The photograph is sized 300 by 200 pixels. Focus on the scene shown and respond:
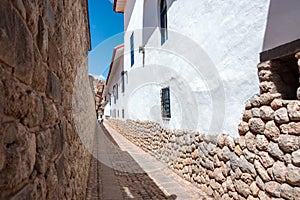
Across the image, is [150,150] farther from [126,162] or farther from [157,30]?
[157,30]

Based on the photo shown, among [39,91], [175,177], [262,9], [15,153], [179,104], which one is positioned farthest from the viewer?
[179,104]

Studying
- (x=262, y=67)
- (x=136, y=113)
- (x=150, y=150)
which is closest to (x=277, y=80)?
(x=262, y=67)

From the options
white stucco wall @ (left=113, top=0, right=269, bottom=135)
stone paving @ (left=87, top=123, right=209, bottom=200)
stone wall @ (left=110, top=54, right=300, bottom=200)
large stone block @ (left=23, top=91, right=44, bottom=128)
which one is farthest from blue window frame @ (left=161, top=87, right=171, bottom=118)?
large stone block @ (left=23, top=91, right=44, bottom=128)

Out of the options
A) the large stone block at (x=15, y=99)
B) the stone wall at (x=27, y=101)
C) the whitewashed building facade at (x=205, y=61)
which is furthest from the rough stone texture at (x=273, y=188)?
the large stone block at (x=15, y=99)

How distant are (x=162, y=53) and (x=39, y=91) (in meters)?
5.23

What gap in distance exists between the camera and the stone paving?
358 centimetres

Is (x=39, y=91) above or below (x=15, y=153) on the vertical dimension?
above

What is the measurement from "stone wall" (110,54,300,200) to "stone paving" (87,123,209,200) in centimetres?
41

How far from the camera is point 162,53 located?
6078 millimetres

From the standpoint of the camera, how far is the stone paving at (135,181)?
11.8ft

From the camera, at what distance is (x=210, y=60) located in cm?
378

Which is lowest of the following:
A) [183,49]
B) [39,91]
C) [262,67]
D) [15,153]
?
[15,153]

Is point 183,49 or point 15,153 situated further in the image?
point 183,49

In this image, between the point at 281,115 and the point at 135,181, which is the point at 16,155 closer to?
the point at 281,115
